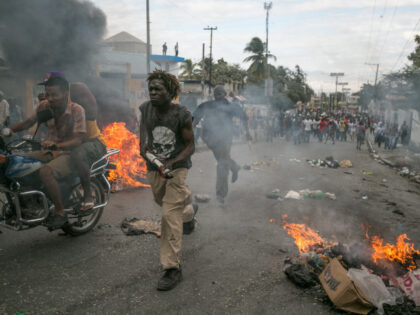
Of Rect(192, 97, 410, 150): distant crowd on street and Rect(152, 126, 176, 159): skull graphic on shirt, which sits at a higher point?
Rect(152, 126, 176, 159): skull graphic on shirt

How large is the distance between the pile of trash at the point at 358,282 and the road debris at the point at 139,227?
178 centimetres

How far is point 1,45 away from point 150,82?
29.2ft

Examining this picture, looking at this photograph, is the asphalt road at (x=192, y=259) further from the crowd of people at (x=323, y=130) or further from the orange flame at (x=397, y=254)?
the crowd of people at (x=323, y=130)

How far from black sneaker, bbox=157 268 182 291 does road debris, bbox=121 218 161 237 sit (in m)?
1.18

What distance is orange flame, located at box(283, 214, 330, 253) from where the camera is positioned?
3.97m

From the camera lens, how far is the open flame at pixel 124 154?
6.88 meters

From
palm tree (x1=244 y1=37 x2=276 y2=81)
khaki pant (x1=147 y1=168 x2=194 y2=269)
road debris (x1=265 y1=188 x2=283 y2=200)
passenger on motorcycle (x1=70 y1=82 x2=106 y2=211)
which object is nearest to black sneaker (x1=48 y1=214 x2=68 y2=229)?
passenger on motorcycle (x1=70 y1=82 x2=106 y2=211)

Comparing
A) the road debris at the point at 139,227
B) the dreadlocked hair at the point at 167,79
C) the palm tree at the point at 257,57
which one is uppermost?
the palm tree at the point at 257,57

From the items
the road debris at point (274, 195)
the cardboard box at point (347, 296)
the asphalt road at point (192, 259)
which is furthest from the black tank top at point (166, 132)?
the road debris at point (274, 195)

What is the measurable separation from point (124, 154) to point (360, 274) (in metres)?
5.07

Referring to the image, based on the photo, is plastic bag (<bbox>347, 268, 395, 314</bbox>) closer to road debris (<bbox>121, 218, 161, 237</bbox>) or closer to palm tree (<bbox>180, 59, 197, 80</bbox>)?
road debris (<bbox>121, 218, 161, 237</bbox>)

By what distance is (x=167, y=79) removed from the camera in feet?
11.3

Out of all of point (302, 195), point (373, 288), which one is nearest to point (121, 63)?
point (302, 195)

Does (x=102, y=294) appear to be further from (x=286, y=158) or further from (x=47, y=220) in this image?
(x=286, y=158)
